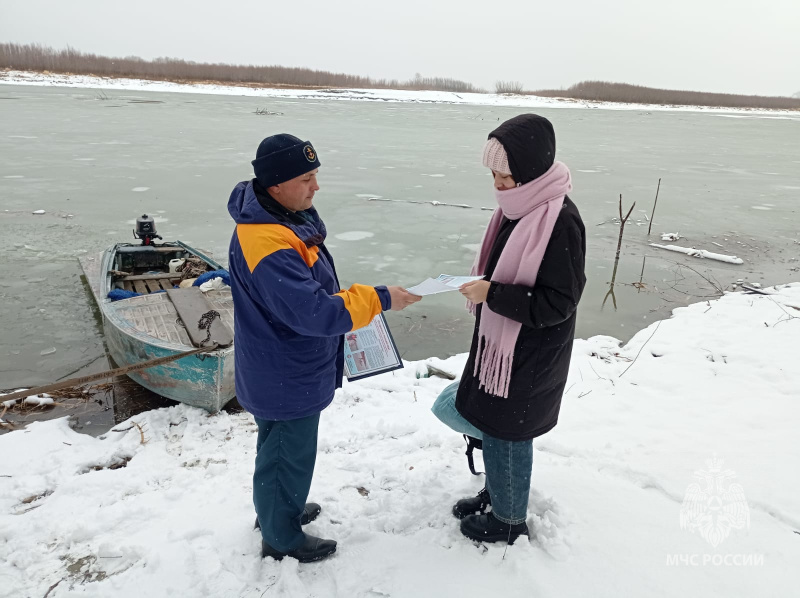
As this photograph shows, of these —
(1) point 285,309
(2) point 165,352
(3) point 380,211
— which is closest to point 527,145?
(1) point 285,309

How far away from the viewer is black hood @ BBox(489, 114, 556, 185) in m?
1.85

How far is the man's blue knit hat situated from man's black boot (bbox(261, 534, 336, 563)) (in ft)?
5.03

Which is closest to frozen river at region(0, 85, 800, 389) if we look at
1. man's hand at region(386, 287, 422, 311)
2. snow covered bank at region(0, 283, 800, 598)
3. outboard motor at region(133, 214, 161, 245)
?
outboard motor at region(133, 214, 161, 245)

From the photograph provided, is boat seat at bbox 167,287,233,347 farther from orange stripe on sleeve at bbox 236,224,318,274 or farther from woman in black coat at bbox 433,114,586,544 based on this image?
woman in black coat at bbox 433,114,586,544

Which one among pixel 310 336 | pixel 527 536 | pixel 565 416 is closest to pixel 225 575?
pixel 310 336

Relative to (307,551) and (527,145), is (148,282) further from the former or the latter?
(527,145)

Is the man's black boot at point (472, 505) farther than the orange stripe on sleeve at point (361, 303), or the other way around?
the man's black boot at point (472, 505)

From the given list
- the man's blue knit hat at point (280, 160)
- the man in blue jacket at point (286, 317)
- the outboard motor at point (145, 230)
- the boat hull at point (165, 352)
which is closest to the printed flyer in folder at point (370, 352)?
the man in blue jacket at point (286, 317)

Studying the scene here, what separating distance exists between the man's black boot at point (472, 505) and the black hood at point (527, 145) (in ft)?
5.06

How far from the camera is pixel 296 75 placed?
61.6m

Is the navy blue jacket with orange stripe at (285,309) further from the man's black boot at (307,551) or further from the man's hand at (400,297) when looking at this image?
the man's black boot at (307,551)

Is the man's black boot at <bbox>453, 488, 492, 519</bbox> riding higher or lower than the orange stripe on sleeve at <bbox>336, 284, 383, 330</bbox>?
lower

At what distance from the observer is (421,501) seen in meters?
2.73

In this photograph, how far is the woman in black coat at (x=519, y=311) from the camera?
1899 millimetres
